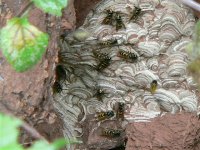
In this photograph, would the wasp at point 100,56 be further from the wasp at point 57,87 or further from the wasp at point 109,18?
the wasp at point 57,87

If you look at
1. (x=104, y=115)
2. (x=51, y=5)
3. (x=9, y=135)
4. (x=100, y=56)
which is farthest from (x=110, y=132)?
(x=9, y=135)

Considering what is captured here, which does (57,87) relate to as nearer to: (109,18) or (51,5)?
(109,18)

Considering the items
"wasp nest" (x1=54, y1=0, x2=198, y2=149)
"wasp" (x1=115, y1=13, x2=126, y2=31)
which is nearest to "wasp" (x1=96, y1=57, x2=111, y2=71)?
"wasp nest" (x1=54, y1=0, x2=198, y2=149)

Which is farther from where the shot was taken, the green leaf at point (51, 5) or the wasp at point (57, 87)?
the wasp at point (57, 87)

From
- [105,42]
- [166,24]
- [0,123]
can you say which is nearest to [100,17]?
[105,42]

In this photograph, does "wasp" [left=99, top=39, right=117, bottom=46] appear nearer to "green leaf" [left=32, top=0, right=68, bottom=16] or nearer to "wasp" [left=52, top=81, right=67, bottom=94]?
"wasp" [left=52, top=81, right=67, bottom=94]

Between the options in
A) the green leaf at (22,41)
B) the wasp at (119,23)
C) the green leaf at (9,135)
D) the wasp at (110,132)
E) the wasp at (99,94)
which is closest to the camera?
the green leaf at (9,135)

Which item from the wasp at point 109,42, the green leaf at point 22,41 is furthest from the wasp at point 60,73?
the green leaf at point 22,41

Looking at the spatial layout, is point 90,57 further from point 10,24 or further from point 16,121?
point 16,121
